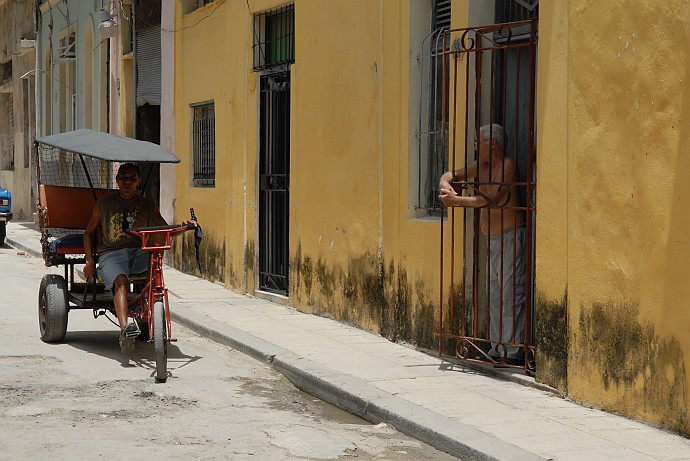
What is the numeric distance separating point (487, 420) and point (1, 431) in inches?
112

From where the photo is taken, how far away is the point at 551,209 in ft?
25.9

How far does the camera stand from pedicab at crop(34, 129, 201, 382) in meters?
9.06

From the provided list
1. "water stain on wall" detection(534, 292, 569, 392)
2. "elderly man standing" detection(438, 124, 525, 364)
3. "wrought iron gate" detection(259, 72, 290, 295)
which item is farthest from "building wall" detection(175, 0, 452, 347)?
"water stain on wall" detection(534, 292, 569, 392)

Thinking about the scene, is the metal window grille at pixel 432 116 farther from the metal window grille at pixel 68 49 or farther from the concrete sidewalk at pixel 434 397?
the metal window grille at pixel 68 49

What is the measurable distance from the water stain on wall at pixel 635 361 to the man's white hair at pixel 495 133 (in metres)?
1.68

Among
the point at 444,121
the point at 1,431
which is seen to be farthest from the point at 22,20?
the point at 1,431

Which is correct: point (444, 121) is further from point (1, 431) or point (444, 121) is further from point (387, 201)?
point (1, 431)

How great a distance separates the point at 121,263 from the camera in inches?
382

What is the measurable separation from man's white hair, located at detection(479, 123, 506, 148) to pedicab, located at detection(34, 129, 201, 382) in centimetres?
235

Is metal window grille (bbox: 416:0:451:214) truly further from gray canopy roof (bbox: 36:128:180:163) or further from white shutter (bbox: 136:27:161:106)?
white shutter (bbox: 136:27:161:106)

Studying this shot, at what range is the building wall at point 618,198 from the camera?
6.62 m

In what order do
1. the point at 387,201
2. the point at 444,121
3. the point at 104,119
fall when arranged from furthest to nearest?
the point at 104,119, the point at 387,201, the point at 444,121

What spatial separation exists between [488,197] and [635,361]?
2.04 meters

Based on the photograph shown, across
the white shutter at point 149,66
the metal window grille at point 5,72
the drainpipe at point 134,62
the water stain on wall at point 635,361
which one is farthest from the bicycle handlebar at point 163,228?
the metal window grille at point 5,72
